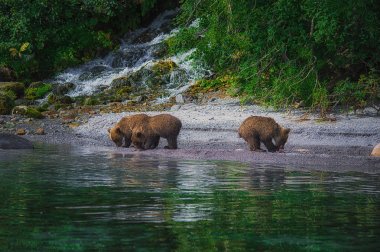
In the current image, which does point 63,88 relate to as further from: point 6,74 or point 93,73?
point 6,74

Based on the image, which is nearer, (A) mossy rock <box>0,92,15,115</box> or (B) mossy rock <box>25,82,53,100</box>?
(A) mossy rock <box>0,92,15,115</box>

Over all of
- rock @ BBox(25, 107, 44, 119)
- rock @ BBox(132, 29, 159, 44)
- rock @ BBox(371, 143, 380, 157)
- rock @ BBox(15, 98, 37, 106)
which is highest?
rock @ BBox(132, 29, 159, 44)

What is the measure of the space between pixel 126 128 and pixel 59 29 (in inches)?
795

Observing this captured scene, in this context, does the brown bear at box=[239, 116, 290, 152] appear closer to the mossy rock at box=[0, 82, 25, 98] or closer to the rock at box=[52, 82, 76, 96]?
the rock at box=[52, 82, 76, 96]

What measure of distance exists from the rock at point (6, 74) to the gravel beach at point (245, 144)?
36.7ft

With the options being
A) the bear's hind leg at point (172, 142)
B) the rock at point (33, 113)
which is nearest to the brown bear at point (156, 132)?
the bear's hind leg at point (172, 142)

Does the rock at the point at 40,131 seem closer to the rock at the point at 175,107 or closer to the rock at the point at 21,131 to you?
the rock at the point at 21,131

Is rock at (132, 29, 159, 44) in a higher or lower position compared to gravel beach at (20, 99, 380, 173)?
higher

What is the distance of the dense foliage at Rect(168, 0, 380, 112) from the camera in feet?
69.5

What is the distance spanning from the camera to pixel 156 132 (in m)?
18.7

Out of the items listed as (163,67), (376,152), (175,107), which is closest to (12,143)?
(376,152)

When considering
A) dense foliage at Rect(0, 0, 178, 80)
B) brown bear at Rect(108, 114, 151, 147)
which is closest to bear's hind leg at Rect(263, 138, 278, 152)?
brown bear at Rect(108, 114, 151, 147)

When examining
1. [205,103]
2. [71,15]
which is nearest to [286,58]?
[205,103]

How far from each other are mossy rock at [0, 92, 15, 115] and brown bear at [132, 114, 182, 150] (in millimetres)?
11204
